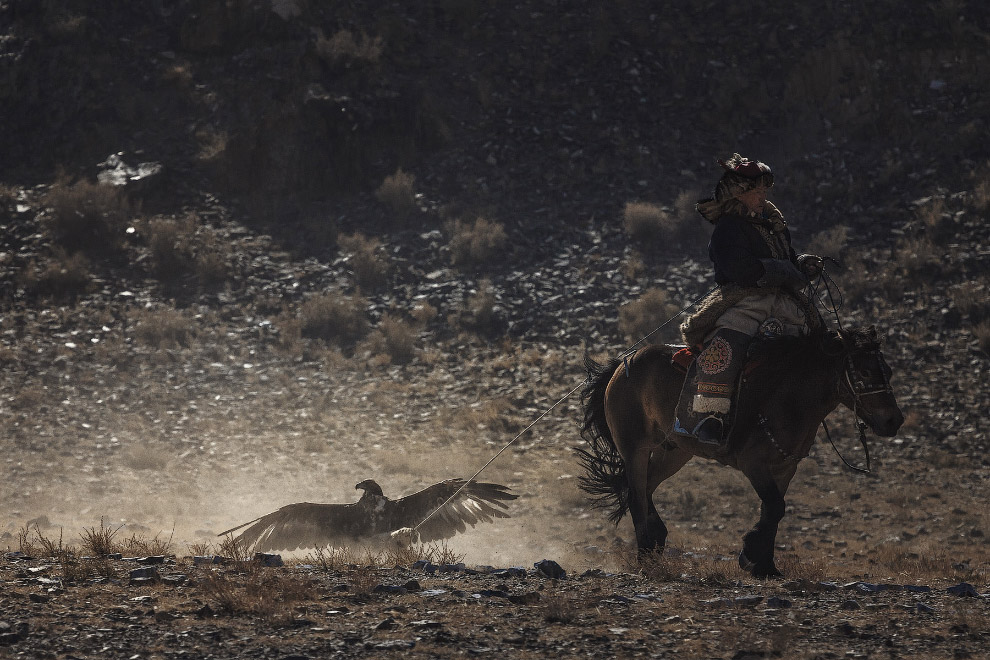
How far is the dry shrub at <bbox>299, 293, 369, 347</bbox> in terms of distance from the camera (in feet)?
65.7

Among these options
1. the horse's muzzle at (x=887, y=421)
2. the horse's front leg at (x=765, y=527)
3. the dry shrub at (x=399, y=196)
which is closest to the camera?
the horse's muzzle at (x=887, y=421)

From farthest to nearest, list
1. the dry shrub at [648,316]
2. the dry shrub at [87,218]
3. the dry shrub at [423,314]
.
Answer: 1. the dry shrub at [87,218]
2. the dry shrub at [423,314]
3. the dry shrub at [648,316]

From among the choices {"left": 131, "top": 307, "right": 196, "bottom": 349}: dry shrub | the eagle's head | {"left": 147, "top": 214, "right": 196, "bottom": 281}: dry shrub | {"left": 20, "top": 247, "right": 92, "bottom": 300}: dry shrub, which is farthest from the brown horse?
{"left": 20, "top": 247, "right": 92, "bottom": 300}: dry shrub

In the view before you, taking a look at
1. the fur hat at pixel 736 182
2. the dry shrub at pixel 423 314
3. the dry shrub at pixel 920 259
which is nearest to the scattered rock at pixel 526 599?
the fur hat at pixel 736 182

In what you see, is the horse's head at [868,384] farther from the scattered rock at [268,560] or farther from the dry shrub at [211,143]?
the dry shrub at [211,143]

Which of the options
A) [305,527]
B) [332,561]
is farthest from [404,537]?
[332,561]

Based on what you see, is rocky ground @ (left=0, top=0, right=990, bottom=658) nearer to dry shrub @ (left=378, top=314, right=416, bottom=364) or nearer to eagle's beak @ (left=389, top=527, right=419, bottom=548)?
dry shrub @ (left=378, top=314, right=416, bottom=364)

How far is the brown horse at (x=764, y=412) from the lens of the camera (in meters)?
8.05

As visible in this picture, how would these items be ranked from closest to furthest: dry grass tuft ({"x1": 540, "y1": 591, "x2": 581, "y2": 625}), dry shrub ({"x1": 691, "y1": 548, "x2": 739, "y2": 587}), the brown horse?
dry grass tuft ({"x1": 540, "y1": 591, "x2": 581, "y2": 625})
dry shrub ({"x1": 691, "y1": 548, "x2": 739, "y2": 587})
the brown horse

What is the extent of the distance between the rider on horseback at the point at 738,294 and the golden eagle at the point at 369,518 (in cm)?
215

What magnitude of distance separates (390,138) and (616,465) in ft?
53.8

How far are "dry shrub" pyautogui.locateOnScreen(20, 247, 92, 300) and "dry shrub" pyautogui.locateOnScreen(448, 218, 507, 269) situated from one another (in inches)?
319

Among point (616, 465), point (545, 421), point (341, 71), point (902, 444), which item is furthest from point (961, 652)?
point (341, 71)

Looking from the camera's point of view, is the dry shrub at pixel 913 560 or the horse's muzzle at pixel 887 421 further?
the dry shrub at pixel 913 560
